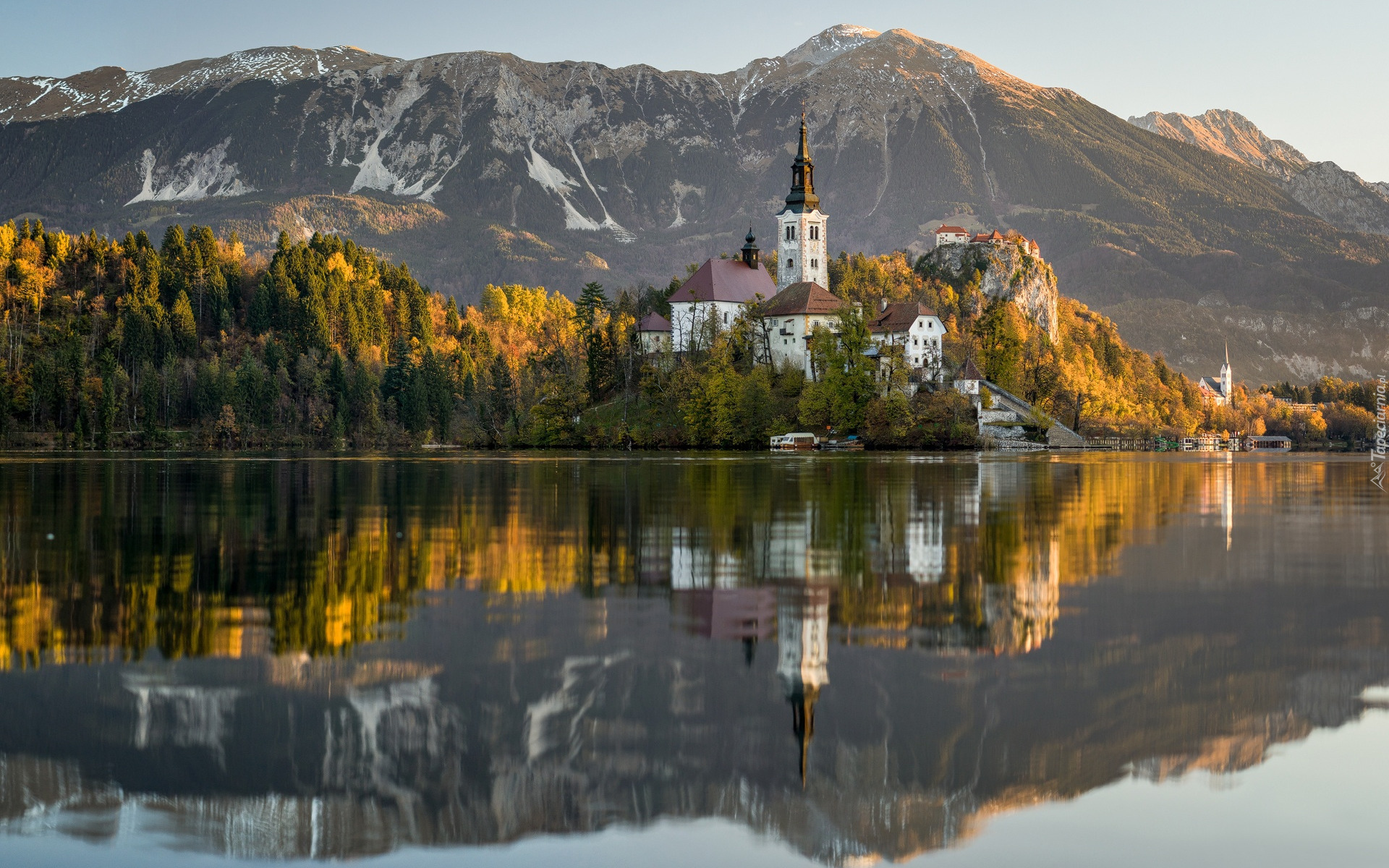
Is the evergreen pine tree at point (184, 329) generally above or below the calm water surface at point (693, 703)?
above

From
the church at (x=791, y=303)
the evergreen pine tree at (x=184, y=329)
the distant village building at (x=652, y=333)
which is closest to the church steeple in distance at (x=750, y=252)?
the church at (x=791, y=303)

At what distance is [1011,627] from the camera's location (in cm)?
1742

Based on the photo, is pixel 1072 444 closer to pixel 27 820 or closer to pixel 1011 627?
pixel 1011 627

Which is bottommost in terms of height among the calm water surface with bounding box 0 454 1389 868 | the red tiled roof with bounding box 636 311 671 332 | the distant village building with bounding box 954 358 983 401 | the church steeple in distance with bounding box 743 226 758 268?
the calm water surface with bounding box 0 454 1389 868

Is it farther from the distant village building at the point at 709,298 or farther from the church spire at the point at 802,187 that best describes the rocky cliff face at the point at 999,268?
the distant village building at the point at 709,298

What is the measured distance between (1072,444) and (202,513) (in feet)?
376

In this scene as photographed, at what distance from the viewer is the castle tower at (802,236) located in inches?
6270

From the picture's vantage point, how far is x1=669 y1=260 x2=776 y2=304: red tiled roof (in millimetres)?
150250

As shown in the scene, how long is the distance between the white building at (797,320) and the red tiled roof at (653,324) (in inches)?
593

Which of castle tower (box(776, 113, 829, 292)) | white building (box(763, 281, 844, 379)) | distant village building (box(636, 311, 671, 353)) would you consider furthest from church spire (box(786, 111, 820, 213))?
distant village building (box(636, 311, 671, 353))

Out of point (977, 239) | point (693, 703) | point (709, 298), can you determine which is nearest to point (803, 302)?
point (709, 298)

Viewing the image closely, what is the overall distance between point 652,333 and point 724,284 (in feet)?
36.9

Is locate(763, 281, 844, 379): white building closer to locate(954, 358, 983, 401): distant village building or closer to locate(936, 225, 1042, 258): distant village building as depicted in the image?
locate(954, 358, 983, 401): distant village building

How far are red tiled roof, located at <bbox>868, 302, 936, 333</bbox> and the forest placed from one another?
692 centimetres
